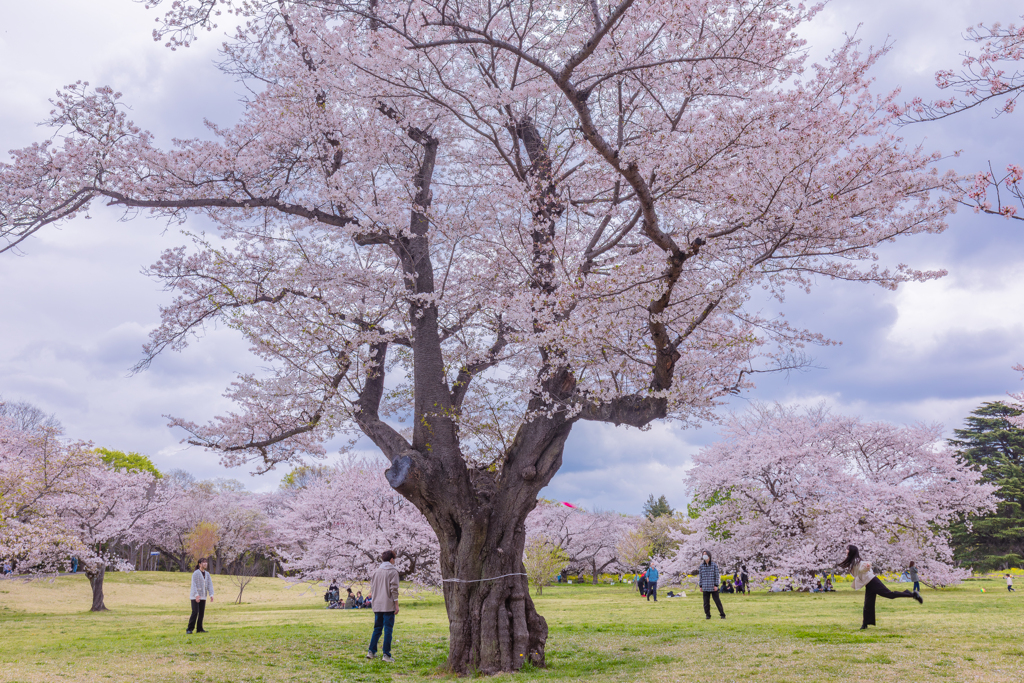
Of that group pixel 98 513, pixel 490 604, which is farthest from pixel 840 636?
pixel 98 513

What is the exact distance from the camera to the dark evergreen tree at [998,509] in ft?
105

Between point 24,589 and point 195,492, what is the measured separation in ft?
57.0

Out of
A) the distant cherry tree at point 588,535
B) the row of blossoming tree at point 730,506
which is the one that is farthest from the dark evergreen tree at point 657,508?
the row of blossoming tree at point 730,506

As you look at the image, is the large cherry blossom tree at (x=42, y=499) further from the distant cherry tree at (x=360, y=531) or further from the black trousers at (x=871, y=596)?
the black trousers at (x=871, y=596)

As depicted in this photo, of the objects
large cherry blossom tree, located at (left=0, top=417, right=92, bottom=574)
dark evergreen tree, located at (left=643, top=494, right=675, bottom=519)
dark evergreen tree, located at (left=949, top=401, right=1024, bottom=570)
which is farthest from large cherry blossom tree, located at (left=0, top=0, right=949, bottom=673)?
dark evergreen tree, located at (left=643, top=494, right=675, bottom=519)

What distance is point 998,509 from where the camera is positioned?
31781 mm

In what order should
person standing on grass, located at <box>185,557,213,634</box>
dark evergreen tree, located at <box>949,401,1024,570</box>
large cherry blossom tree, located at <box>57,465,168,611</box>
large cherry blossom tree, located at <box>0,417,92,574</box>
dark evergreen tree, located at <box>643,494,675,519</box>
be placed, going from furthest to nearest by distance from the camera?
dark evergreen tree, located at <box>643,494,675,519</box>, dark evergreen tree, located at <box>949,401,1024,570</box>, large cherry blossom tree, located at <box>57,465,168,611</box>, large cherry blossom tree, located at <box>0,417,92,574</box>, person standing on grass, located at <box>185,557,213,634</box>

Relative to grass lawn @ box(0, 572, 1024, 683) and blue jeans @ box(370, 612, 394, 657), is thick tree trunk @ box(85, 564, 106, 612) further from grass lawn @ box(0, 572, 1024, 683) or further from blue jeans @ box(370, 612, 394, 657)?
blue jeans @ box(370, 612, 394, 657)

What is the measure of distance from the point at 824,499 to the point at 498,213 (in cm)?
1599

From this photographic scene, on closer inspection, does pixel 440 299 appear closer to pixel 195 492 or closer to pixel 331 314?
pixel 331 314

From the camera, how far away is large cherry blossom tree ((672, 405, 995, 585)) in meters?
19.1

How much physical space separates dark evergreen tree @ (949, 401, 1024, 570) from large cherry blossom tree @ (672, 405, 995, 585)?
1241cm

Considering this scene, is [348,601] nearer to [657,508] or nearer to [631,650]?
[631,650]

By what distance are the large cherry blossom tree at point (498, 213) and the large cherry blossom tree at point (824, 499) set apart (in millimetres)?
12882
